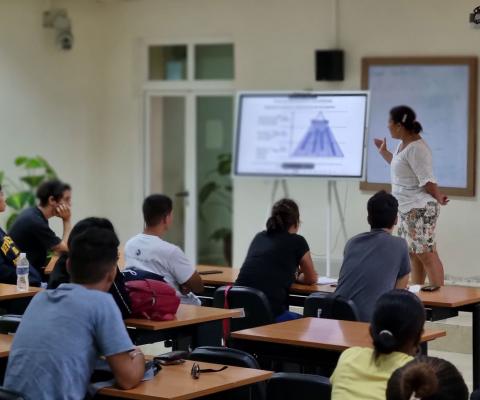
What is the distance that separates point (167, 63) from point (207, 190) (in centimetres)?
141

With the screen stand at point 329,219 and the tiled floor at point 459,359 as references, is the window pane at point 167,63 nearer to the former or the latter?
the screen stand at point 329,219

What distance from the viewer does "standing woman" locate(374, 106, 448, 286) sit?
7.54m

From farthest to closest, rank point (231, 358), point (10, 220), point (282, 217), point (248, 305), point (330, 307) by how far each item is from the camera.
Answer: point (10, 220)
point (282, 217)
point (248, 305)
point (330, 307)
point (231, 358)

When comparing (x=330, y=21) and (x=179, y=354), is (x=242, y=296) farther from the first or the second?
(x=330, y=21)

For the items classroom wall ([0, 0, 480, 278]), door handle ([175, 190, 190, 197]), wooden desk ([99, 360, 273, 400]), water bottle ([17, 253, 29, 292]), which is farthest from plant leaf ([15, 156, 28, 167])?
wooden desk ([99, 360, 273, 400])

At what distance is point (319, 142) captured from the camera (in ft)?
29.3

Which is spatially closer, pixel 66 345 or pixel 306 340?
pixel 66 345

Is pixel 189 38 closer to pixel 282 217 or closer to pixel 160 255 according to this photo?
pixel 282 217

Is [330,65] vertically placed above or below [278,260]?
above

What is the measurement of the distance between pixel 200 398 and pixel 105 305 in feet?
1.90

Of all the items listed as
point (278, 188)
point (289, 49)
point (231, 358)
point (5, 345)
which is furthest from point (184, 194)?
point (231, 358)

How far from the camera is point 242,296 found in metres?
5.72

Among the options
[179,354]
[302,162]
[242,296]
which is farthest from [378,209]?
[302,162]

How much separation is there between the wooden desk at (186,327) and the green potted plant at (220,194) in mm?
5295
